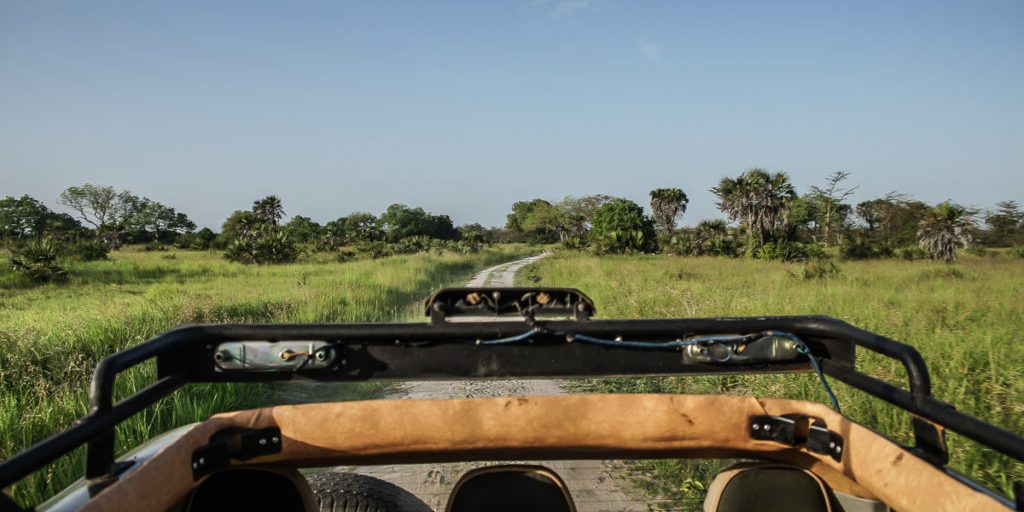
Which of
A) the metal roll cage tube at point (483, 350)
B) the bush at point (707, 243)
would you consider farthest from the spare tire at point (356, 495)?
the bush at point (707, 243)

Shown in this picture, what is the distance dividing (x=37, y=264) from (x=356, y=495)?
1989 cm

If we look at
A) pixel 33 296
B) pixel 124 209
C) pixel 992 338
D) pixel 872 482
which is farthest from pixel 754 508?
pixel 124 209

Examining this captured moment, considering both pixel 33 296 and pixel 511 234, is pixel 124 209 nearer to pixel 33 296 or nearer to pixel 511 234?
pixel 511 234

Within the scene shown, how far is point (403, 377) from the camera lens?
1.61 m

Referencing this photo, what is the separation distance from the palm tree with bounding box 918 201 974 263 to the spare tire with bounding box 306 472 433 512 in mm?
30955

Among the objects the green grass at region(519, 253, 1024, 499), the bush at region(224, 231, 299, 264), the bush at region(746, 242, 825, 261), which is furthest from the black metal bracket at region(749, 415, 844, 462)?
the bush at region(224, 231, 299, 264)

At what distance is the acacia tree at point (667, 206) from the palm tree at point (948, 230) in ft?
192

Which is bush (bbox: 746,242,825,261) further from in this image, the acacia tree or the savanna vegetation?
the acacia tree

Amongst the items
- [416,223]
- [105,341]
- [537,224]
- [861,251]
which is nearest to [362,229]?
[416,223]

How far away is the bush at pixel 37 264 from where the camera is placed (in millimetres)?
17125

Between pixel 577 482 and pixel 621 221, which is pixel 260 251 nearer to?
pixel 577 482

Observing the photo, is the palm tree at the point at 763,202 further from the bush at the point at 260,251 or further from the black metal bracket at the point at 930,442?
the black metal bracket at the point at 930,442

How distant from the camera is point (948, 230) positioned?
27.5 m

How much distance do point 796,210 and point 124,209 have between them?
3160 inches
